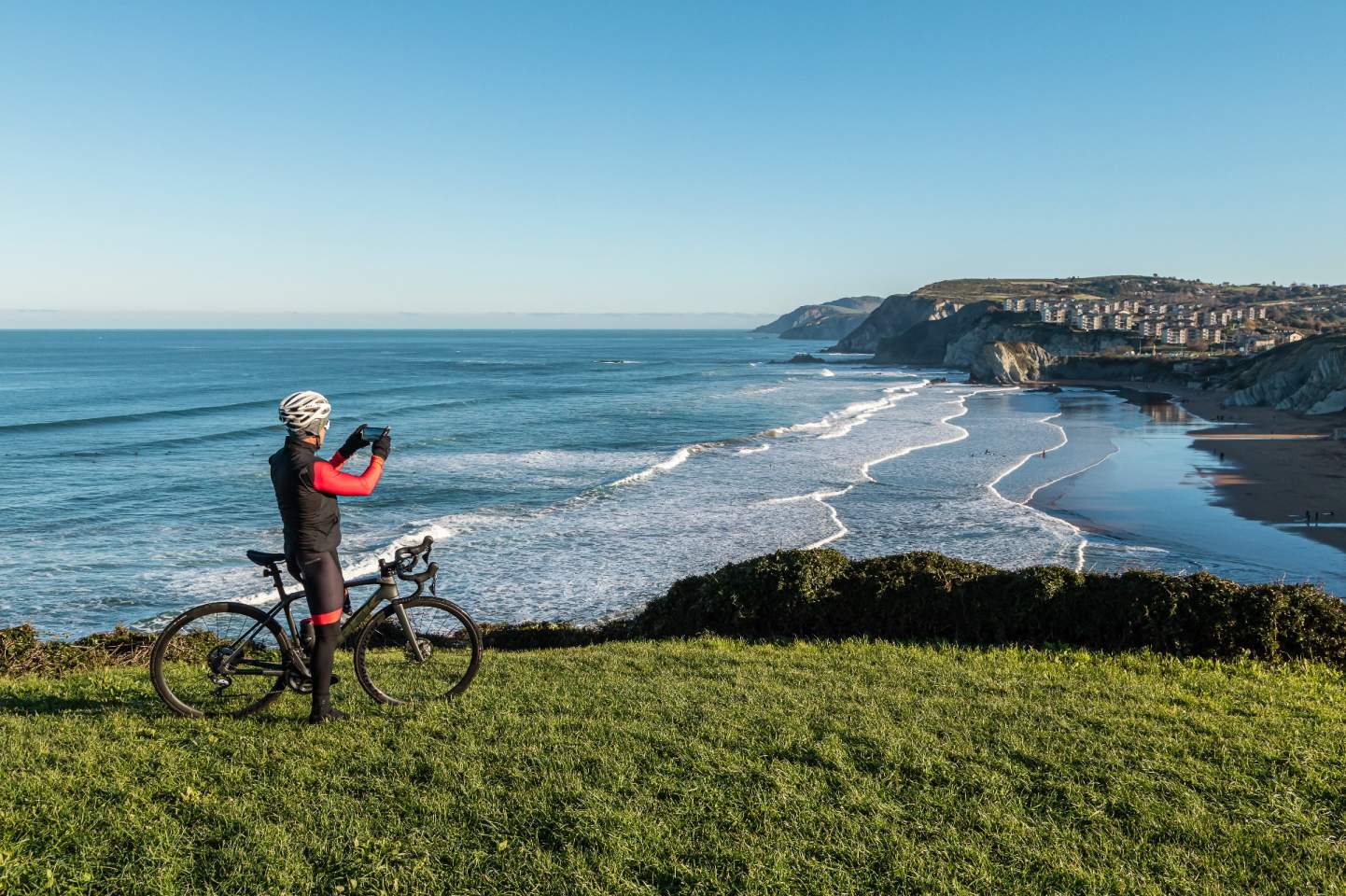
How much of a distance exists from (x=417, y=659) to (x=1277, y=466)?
4015 cm

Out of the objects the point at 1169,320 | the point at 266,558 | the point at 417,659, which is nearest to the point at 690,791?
the point at 417,659

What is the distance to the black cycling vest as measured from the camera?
5.75 metres

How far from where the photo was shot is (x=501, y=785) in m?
5.23

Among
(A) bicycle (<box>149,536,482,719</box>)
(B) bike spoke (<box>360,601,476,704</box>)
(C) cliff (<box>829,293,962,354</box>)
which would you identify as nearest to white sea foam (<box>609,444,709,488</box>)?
(B) bike spoke (<box>360,601,476,704</box>)

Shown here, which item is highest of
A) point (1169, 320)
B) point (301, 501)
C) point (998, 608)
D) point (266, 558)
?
→ point (1169, 320)

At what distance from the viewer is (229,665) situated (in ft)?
21.4

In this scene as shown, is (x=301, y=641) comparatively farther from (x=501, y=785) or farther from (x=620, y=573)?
(x=620, y=573)

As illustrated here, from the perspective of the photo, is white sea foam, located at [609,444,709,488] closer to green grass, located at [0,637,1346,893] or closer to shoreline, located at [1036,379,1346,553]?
shoreline, located at [1036,379,1346,553]

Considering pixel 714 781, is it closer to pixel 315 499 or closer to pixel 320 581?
pixel 320 581

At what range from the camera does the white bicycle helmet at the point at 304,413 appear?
5.75 meters

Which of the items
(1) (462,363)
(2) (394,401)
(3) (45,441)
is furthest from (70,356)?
(3) (45,441)

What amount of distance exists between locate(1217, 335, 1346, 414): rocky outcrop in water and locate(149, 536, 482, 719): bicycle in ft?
211

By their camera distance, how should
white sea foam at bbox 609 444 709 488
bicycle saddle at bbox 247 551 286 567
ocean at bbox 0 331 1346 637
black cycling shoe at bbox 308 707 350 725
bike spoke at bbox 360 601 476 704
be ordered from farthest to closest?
white sea foam at bbox 609 444 709 488 < ocean at bbox 0 331 1346 637 < bike spoke at bbox 360 601 476 704 < black cycling shoe at bbox 308 707 350 725 < bicycle saddle at bbox 247 551 286 567

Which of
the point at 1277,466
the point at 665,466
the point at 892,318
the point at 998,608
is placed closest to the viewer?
the point at 998,608
